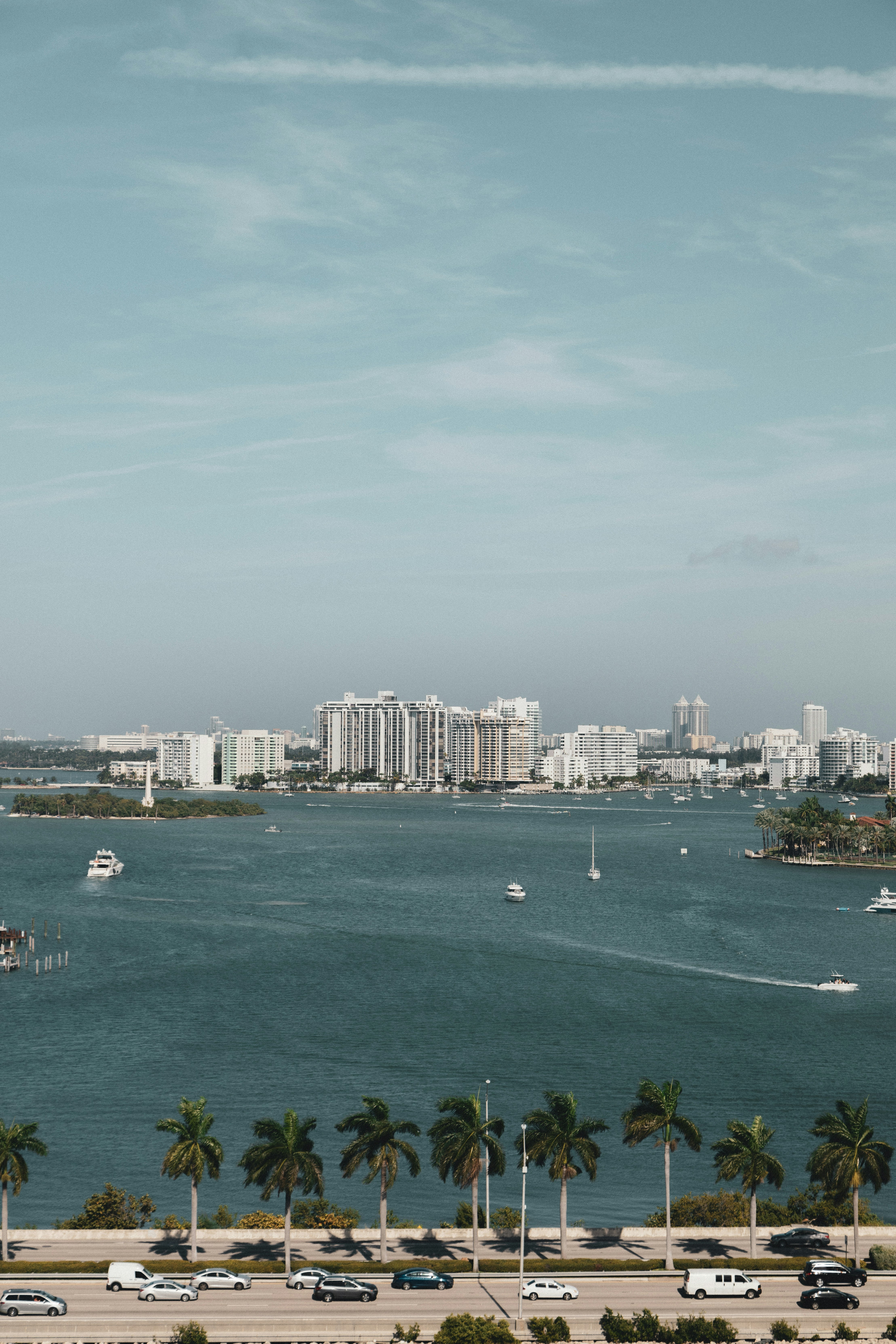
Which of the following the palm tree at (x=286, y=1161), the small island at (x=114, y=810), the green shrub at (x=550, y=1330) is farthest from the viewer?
the small island at (x=114, y=810)

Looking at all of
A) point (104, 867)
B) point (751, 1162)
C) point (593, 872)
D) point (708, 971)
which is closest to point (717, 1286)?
point (751, 1162)

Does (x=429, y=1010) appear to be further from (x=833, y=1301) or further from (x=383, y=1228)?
(x=833, y=1301)

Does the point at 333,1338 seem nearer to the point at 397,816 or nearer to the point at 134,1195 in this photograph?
the point at 134,1195

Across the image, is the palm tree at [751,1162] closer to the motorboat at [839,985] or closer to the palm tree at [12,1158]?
the palm tree at [12,1158]

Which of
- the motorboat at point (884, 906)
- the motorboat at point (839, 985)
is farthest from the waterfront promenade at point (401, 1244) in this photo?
the motorboat at point (884, 906)

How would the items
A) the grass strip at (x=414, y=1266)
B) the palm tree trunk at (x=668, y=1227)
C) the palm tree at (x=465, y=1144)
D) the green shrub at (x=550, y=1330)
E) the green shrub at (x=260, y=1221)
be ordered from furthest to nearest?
the green shrub at (x=260, y=1221), the palm tree at (x=465, y=1144), the palm tree trunk at (x=668, y=1227), the grass strip at (x=414, y=1266), the green shrub at (x=550, y=1330)

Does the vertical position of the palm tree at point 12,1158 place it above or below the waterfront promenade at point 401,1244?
above

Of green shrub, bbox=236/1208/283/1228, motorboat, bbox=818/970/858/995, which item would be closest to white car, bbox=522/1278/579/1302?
green shrub, bbox=236/1208/283/1228

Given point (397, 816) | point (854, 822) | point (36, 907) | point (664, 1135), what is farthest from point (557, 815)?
point (664, 1135)
